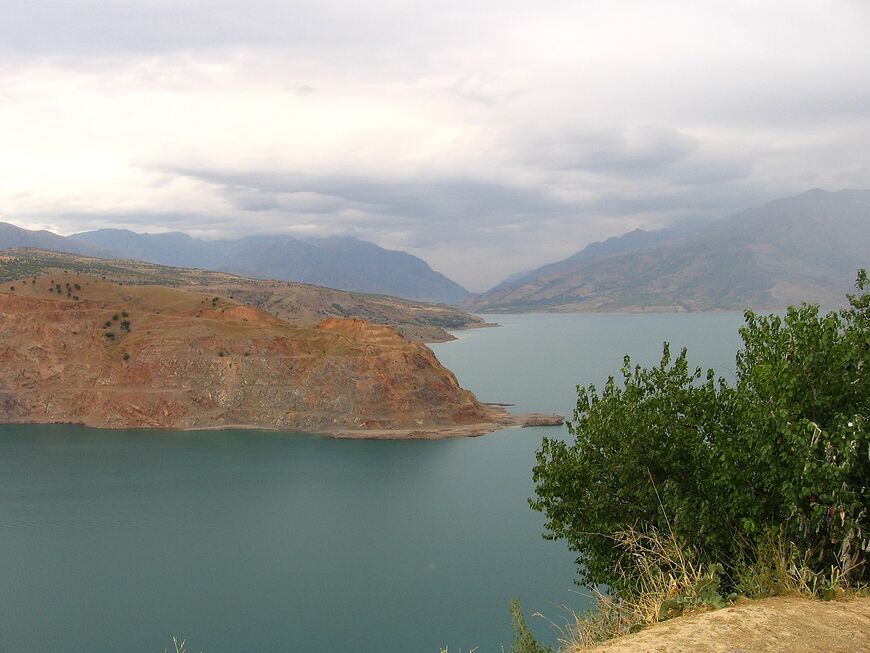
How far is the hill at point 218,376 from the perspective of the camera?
8738 centimetres

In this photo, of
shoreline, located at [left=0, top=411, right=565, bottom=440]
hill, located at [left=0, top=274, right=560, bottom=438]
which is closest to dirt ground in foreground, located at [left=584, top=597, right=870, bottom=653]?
shoreline, located at [left=0, top=411, right=565, bottom=440]

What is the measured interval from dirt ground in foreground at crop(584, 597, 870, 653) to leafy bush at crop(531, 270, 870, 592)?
1.72m

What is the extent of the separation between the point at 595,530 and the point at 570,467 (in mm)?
1875

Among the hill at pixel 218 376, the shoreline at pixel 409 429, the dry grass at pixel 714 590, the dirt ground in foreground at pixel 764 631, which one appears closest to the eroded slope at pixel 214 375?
the hill at pixel 218 376

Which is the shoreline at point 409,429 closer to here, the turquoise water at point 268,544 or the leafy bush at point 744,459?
the turquoise water at point 268,544

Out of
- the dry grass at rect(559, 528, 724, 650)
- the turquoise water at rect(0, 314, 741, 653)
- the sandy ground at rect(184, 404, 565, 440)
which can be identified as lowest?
the turquoise water at rect(0, 314, 741, 653)

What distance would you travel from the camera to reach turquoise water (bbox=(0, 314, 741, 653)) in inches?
1350

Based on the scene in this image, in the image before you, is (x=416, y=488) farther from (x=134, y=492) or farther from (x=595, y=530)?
(x=595, y=530)

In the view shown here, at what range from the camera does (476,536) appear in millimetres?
47281

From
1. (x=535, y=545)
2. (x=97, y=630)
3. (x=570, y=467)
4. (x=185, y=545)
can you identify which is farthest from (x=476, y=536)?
(x=570, y=467)

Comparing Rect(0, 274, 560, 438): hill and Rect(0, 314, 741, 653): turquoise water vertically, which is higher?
Rect(0, 274, 560, 438): hill

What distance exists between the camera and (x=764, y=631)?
29.8ft

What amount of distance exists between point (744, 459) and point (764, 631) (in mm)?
5035

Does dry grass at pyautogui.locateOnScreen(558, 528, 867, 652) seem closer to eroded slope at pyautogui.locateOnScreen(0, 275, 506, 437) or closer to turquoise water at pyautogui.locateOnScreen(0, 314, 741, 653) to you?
turquoise water at pyautogui.locateOnScreen(0, 314, 741, 653)
